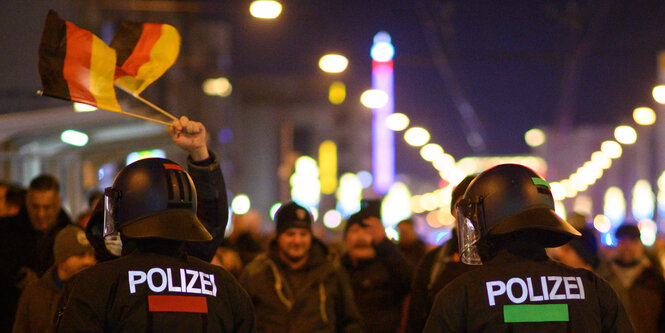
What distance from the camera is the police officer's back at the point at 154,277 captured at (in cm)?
363

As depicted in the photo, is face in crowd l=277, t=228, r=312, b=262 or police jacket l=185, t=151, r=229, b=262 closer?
police jacket l=185, t=151, r=229, b=262

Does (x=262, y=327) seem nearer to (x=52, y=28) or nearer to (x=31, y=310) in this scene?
(x=31, y=310)

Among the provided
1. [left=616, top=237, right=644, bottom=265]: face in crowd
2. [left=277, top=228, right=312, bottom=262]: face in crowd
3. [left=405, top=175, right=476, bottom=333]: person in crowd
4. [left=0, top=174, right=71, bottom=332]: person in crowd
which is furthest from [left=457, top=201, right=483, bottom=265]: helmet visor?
[left=616, top=237, right=644, bottom=265]: face in crowd

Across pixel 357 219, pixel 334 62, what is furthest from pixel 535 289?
pixel 334 62

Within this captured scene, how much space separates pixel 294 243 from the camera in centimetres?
751

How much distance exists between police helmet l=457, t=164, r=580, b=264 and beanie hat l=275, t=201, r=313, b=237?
11.4 ft

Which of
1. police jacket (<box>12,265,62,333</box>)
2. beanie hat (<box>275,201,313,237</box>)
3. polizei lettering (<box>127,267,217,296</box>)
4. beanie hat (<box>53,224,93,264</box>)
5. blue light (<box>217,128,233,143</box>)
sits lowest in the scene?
polizei lettering (<box>127,267,217,296</box>)

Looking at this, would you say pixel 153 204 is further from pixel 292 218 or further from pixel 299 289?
pixel 292 218

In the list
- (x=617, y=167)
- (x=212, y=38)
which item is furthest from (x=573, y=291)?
(x=617, y=167)

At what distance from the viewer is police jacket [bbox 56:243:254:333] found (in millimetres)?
3617

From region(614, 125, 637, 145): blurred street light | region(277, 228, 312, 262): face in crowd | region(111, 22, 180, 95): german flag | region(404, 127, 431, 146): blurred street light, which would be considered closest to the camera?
region(111, 22, 180, 95): german flag

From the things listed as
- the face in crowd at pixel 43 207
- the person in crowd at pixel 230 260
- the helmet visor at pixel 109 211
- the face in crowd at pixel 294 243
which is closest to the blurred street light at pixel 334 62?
the person in crowd at pixel 230 260

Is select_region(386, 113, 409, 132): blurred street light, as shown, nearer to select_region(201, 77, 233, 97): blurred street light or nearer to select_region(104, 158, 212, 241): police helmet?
select_region(201, 77, 233, 97): blurred street light

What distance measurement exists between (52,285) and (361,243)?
11.0 ft
